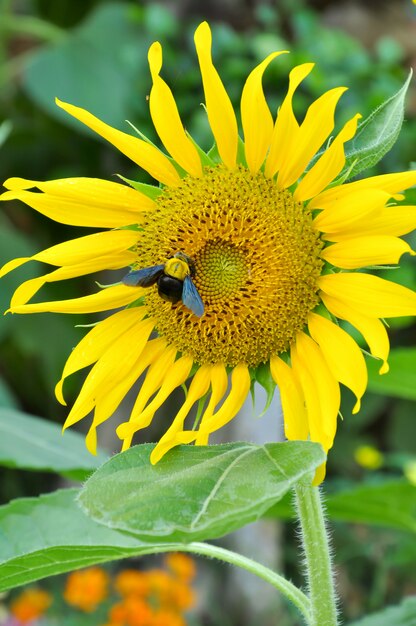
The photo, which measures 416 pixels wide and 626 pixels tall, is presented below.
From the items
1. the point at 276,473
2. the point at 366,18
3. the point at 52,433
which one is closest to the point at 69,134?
the point at 366,18

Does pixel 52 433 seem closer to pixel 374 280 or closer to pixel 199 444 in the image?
pixel 199 444

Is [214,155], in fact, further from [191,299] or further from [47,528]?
[47,528]

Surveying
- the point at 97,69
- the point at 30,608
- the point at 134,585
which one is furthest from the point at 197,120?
the point at 30,608

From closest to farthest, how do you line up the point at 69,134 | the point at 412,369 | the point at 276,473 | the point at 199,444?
the point at 276,473 < the point at 199,444 < the point at 412,369 < the point at 69,134

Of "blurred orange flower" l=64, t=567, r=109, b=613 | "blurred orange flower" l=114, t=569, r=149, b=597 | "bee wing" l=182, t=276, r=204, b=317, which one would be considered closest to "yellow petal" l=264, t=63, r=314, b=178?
"bee wing" l=182, t=276, r=204, b=317

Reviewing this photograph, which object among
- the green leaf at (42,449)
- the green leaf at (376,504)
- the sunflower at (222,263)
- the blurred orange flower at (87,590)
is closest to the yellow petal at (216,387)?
the sunflower at (222,263)

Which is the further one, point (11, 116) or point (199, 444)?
point (11, 116)
